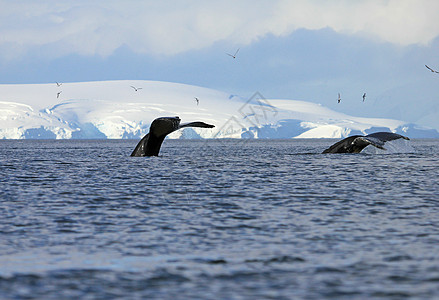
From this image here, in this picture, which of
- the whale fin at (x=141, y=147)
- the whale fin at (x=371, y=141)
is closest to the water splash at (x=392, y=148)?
the whale fin at (x=371, y=141)

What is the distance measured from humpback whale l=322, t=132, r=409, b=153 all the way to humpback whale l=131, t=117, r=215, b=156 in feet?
53.2

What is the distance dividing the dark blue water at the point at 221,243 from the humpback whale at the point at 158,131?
586 inches

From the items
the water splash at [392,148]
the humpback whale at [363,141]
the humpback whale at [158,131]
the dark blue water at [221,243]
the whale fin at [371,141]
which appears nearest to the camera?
the dark blue water at [221,243]

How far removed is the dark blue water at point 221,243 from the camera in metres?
10.4

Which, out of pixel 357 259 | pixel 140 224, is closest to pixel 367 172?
pixel 140 224

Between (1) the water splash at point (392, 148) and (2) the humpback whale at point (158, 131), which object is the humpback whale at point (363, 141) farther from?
(2) the humpback whale at point (158, 131)

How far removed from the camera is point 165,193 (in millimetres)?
26391

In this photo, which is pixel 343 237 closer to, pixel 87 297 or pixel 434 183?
pixel 87 297

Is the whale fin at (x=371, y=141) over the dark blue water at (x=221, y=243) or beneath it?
over

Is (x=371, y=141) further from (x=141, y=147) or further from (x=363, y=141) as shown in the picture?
(x=141, y=147)

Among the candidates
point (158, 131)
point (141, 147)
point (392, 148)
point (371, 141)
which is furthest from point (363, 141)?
point (158, 131)

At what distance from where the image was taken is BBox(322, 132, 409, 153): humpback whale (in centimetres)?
5527

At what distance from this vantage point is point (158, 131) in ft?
155

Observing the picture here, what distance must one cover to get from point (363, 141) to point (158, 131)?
2057cm
